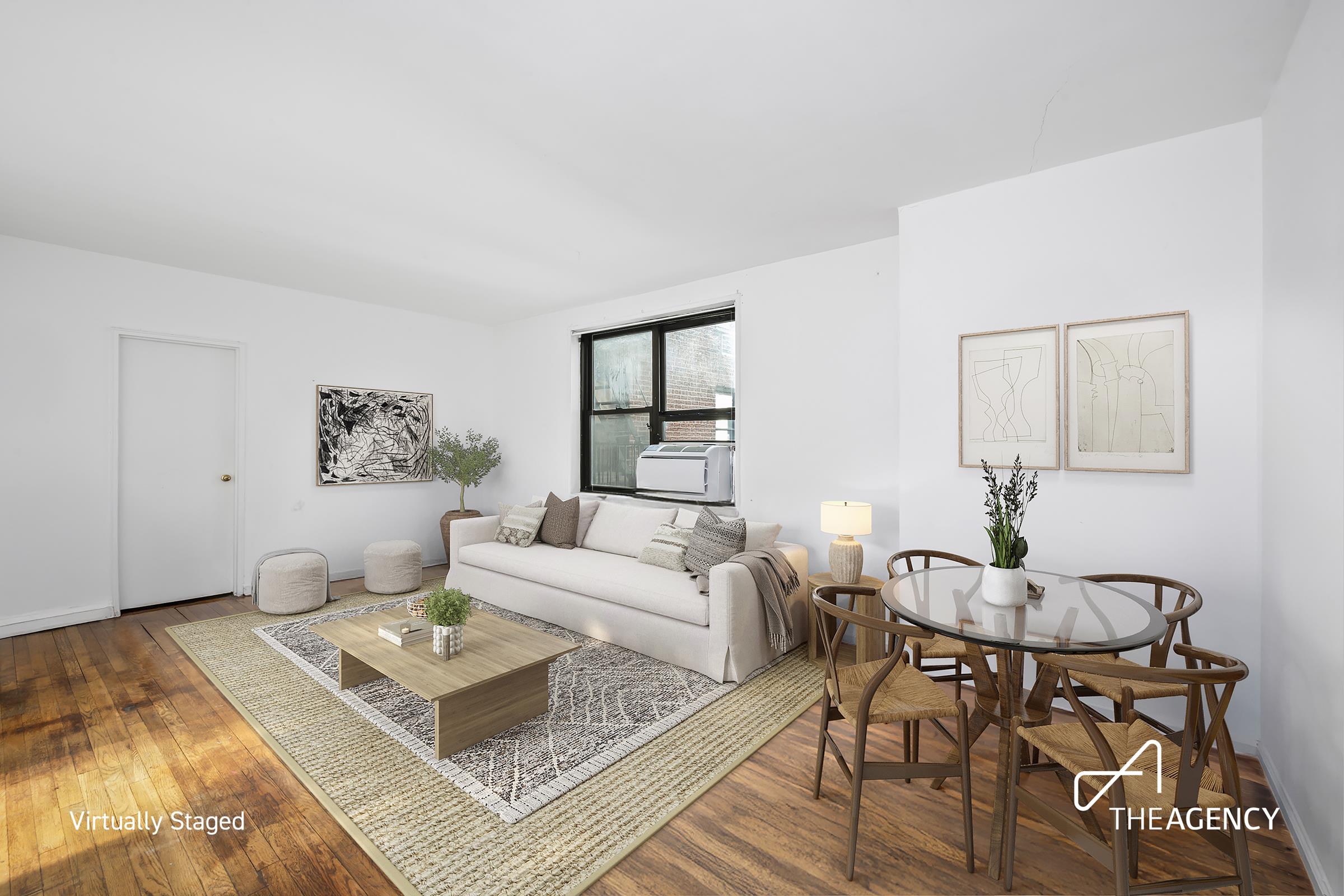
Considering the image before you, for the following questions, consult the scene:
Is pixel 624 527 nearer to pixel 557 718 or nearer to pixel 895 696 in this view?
pixel 557 718

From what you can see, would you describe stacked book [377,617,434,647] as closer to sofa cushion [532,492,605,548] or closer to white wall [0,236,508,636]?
sofa cushion [532,492,605,548]

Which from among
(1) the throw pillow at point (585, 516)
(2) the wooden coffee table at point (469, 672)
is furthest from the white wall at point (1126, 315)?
(1) the throw pillow at point (585, 516)

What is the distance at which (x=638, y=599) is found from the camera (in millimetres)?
3539

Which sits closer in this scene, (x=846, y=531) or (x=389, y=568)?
(x=846, y=531)

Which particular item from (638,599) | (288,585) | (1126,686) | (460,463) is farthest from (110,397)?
(1126,686)

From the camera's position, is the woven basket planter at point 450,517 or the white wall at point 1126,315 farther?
the woven basket planter at point 450,517

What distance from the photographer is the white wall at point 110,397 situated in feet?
12.8

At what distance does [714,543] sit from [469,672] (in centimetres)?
165

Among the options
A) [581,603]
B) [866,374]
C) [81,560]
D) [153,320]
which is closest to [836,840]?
[581,603]

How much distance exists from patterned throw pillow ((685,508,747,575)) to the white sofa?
4.1 inches

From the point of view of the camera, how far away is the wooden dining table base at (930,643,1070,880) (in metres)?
1.80

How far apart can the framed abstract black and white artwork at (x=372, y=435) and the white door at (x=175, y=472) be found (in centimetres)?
71

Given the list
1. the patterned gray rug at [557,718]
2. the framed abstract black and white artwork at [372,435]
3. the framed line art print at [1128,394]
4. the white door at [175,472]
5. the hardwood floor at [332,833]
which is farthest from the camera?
the framed abstract black and white artwork at [372,435]

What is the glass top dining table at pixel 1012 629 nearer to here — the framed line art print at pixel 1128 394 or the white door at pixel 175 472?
the framed line art print at pixel 1128 394
